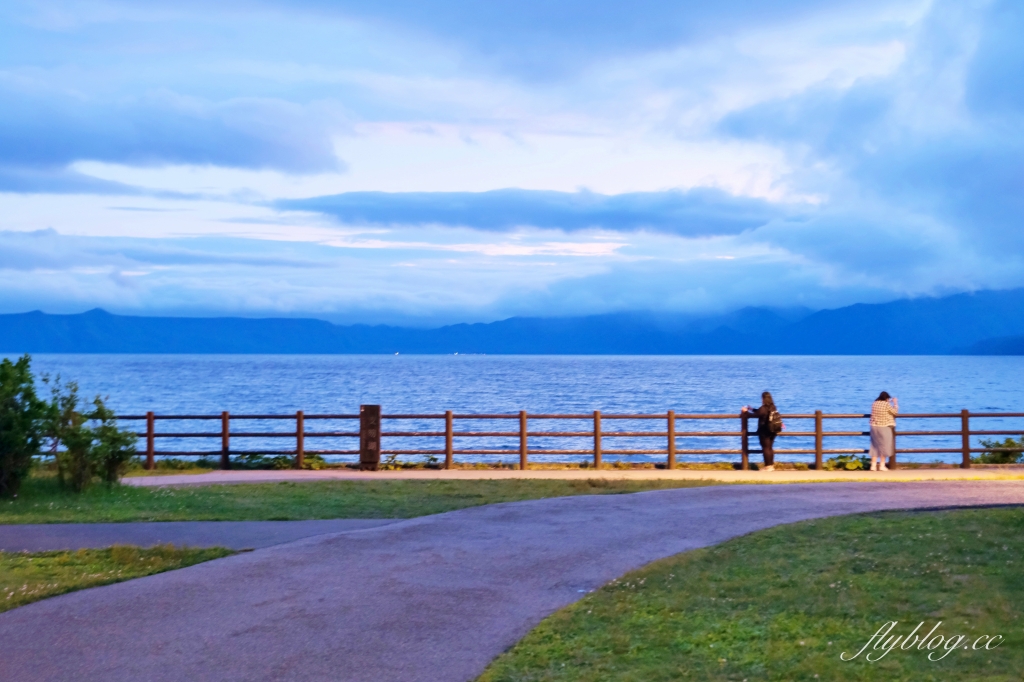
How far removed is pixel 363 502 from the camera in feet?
48.9

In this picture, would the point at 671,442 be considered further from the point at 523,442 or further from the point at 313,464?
the point at 313,464

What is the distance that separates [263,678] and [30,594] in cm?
327

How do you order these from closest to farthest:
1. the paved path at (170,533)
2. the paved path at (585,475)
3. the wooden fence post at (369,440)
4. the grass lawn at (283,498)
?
the paved path at (170,533), the grass lawn at (283,498), the paved path at (585,475), the wooden fence post at (369,440)

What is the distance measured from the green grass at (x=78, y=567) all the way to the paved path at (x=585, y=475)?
808 cm

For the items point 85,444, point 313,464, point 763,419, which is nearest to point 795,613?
point 85,444

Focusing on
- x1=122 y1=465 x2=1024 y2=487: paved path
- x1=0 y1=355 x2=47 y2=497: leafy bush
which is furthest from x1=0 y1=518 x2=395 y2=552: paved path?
x1=122 y1=465 x2=1024 y2=487: paved path

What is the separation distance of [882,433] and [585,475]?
22.4ft

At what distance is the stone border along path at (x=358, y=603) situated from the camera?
21.5 ft

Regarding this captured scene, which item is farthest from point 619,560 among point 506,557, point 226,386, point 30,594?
point 226,386

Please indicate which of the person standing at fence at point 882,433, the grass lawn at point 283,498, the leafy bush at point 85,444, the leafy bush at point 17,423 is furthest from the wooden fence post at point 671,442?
the leafy bush at point 17,423

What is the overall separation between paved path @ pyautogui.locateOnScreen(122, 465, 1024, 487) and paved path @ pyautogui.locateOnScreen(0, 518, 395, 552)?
5.78 m

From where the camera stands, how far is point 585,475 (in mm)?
20172

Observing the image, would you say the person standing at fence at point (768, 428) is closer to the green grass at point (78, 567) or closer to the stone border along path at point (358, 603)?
the stone border along path at point (358, 603)

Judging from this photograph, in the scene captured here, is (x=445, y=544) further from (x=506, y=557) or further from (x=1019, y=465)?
(x=1019, y=465)
